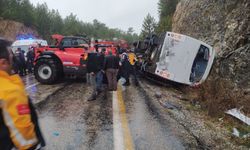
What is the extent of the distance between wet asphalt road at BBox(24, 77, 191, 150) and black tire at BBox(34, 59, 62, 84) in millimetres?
3251

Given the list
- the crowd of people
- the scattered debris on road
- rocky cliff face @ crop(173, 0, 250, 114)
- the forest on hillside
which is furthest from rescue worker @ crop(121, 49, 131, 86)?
the forest on hillside

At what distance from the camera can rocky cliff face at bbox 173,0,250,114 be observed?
36.8 feet

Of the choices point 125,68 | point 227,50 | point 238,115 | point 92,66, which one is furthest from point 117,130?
point 227,50

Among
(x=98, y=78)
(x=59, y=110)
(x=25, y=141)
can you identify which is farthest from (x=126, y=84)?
(x=25, y=141)

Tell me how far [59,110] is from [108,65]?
10.8 feet

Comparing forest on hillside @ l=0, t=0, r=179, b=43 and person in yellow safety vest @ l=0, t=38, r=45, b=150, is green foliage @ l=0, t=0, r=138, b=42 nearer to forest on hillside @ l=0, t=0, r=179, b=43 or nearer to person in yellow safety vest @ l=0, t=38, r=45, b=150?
forest on hillside @ l=0, t=0, r=179, b=43

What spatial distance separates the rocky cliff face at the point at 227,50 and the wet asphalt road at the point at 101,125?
2.50m

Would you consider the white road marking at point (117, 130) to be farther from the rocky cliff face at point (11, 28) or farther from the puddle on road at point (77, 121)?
the rocky cliff face at point (11, 28)

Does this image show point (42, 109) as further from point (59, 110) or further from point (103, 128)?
point (103, 128)

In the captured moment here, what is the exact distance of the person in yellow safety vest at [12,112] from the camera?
96.7 inches

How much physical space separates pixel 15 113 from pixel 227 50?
45.2ft

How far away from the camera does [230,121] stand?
363 inches

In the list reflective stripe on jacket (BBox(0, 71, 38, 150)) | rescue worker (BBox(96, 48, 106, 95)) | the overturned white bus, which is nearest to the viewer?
reflective stripe on jacket (BBox(0, 71, 38, 150))

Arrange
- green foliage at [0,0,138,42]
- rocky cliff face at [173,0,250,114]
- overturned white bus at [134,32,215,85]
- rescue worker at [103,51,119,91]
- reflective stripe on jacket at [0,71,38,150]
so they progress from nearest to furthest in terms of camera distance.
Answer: reflective stripe on jacket at [0,71,38,150] < rocky cliff face at [173,0,250,114] < rescue worker at [103,51,119,91] < overturned white bus at [134,32,215,85] < green foliage at [0,0,138,42]
